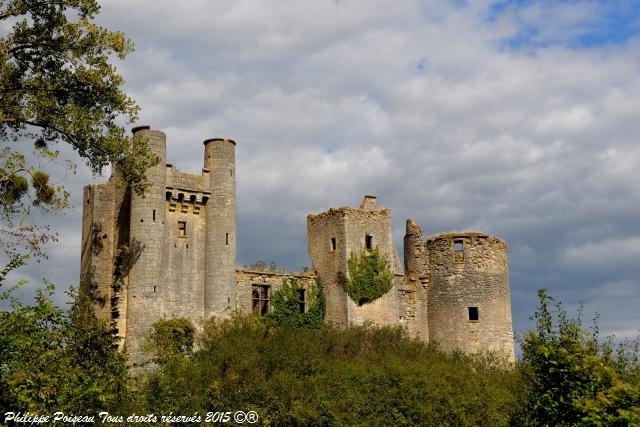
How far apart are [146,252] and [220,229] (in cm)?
365

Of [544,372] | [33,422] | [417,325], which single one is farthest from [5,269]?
[417,325]

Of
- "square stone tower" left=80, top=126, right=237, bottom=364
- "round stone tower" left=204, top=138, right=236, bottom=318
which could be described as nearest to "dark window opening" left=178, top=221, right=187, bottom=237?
"square stone tower" left=80, top=126, right=237, bottom=364

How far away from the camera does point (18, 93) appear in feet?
92.9

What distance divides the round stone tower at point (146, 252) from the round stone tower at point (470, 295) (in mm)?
14221

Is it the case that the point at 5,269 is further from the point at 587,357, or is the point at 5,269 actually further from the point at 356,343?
the point at 356,343

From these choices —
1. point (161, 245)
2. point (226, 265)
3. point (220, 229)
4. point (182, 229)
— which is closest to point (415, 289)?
point (226, 265)

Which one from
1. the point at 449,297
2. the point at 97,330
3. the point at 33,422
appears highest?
the point at 449,297

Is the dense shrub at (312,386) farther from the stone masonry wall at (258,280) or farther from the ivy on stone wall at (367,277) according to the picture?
the ivy on stone wall at (367,277)

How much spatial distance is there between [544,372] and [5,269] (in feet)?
38.8

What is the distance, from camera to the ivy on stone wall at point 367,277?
40.0m

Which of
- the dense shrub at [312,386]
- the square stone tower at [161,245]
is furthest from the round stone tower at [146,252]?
the dense shrub at [312,386]

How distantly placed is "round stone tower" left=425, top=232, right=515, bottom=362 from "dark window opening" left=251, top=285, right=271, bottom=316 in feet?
28.0

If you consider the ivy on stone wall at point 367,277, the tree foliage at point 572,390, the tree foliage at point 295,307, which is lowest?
the tree foliage at point 572,390

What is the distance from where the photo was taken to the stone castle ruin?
1426 inches
